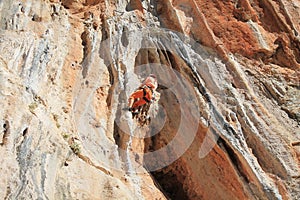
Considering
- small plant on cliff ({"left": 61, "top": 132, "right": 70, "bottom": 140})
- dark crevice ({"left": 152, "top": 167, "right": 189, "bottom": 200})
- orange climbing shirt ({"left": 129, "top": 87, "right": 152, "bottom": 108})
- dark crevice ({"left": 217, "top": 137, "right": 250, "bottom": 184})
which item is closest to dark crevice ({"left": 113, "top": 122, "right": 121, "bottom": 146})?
orange climbing shirt ({"left": 129, "top": 87, "right": 152, "bottom": 108})

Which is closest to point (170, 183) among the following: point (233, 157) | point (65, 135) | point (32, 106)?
point (233, 157)

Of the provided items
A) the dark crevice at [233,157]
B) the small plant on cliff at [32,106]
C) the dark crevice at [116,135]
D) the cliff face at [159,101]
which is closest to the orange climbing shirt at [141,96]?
the cliff face at [159,101]

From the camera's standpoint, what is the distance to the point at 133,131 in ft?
30.7

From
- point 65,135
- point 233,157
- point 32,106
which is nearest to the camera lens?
point 32,106

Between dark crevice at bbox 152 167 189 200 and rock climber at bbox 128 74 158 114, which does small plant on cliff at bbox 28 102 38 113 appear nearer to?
rock climber at bbox 128 74 158 114

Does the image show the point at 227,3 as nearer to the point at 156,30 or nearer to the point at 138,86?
the point at 156,30

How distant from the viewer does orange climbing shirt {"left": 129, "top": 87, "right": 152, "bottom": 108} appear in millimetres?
9523

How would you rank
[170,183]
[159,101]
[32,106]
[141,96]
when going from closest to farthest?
1. [32,106]
2. [141,96]
3. [170,183]
4. [159,101]

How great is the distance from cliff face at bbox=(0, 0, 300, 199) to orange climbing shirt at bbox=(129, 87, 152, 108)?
0.28 metres

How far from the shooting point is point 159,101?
403 inches

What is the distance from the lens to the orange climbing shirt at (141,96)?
31.2 ft

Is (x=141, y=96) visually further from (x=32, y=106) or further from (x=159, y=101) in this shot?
(x=32, y=106)

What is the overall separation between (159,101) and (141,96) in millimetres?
831

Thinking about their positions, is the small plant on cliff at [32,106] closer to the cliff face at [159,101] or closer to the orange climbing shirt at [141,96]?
the cliff face at [159,101]
